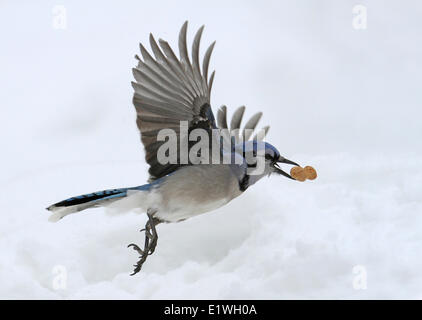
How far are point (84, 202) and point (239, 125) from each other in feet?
4.50

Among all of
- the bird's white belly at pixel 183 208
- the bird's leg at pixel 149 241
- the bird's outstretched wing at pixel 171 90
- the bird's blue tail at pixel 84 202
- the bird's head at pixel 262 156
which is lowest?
the bird's leg at pixel 149 241

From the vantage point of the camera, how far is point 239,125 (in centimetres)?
530

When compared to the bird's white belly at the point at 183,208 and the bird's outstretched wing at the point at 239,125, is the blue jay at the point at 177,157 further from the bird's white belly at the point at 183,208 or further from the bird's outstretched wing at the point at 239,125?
the bird's outstretched wing at the point at 239,125

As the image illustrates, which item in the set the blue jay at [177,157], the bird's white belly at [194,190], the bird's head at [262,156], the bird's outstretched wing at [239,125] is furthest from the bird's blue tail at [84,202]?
the bird's outstretched wing at [239,125]

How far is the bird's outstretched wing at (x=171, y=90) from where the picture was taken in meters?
4.36

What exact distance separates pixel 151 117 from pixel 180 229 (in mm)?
1124

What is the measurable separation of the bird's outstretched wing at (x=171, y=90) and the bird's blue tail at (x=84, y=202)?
40cm

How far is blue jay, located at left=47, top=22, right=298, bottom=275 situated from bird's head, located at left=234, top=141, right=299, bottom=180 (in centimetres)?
2

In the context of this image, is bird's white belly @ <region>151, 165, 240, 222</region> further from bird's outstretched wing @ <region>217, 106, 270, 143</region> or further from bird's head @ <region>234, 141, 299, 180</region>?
bird's outstretched wing @ <region>217, 106, 270, 143</region>

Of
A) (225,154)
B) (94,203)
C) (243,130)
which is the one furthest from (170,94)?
(243,130)

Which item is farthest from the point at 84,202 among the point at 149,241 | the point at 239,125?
the point at 239,125

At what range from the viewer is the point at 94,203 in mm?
4434

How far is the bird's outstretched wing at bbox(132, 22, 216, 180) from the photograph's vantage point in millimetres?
4363

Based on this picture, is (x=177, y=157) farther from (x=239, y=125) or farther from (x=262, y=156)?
(x=239, y=125)
